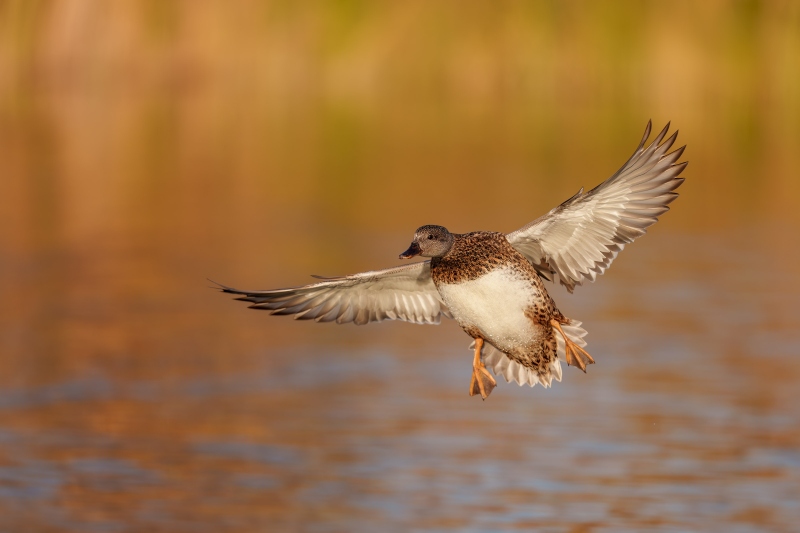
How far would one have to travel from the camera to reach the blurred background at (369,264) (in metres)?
11.1

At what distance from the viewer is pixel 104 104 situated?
42719 millimetres

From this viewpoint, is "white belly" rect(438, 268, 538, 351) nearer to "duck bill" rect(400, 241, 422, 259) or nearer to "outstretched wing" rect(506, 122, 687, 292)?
"duck bill" rect(400, 241, 422, 259)

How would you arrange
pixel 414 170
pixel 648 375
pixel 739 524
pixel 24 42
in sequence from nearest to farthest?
pixel 739 524
pixel 648 375
pixel 414 170
pixel 24 42

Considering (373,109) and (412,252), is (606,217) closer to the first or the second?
(412,252)

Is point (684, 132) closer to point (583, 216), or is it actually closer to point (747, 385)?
point (747, 385)

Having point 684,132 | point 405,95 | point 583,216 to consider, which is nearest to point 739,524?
point 583,216

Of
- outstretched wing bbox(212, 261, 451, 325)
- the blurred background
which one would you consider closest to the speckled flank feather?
outstretched wing bbox(212, 261, 451, 325)

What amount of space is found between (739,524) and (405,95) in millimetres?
37419

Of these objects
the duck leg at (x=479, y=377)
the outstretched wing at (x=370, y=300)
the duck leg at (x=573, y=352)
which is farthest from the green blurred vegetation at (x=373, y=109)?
the duck leg at (x=573, y=352)

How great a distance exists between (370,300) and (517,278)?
1.13 meters

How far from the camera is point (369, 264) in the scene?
1878 centimetres

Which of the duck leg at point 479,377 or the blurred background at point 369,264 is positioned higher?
the blurred background at point 369,264

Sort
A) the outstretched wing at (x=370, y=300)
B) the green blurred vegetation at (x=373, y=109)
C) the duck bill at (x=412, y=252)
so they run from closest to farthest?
1. the duck bill at (x=412, y=252)
2. the outstretched wing at (x=370, y=300)
3. the green blurred vegetation at (x=373, y=109)

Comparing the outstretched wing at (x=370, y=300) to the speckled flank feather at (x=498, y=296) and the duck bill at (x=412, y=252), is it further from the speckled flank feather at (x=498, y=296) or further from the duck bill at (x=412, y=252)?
the duck bill at (x=412, y=252)
